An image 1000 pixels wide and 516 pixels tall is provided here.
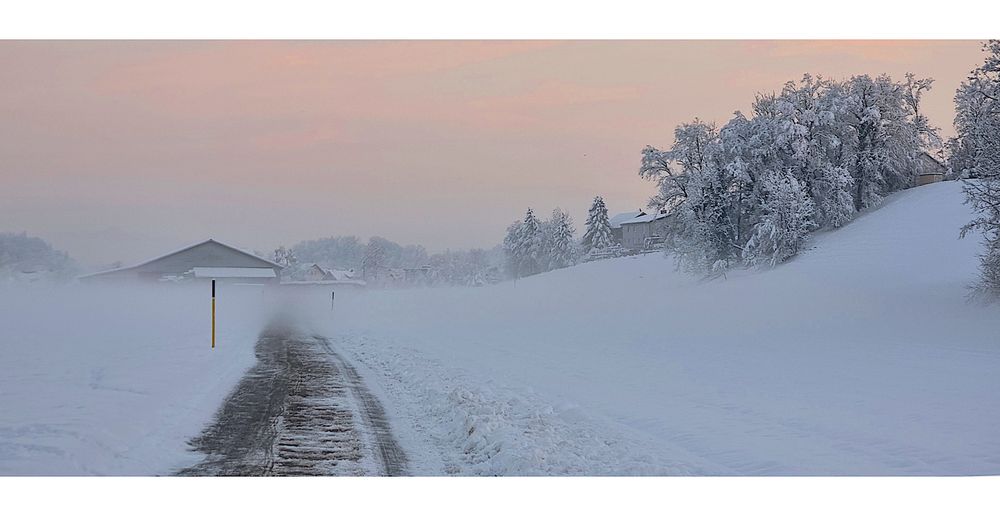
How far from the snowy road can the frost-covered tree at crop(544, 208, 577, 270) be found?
45596 mm

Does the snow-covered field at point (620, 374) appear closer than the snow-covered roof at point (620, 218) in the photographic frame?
Yes

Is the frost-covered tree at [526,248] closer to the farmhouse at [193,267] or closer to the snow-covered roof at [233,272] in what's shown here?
the snow-covered roof at [233,272]

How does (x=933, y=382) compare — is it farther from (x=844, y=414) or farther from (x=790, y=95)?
(x=790, y=95)

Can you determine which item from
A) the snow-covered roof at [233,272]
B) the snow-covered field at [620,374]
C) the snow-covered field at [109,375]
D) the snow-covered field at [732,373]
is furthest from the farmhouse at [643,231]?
the snow-covered field at [109,375]

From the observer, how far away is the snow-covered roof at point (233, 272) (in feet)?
125

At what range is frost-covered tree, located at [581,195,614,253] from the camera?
210 ft

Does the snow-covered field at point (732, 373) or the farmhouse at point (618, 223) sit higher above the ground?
the farmhouse at point (618, 223)

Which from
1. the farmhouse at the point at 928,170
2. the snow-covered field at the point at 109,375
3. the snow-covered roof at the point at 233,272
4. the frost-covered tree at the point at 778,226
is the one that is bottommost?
the snow-covered field at the point at 109,375

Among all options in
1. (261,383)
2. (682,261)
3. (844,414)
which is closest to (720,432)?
(844,414)

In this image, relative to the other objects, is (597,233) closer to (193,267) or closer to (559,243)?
(559,243)

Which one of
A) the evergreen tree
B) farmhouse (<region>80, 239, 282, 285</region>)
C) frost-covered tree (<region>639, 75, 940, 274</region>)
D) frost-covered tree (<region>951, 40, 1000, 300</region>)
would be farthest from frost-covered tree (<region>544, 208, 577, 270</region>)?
frost-covered tree (<region>951, 40, 1000, 300</region>)

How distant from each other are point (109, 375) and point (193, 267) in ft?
61.7

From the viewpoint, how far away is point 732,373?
2009 centimetres

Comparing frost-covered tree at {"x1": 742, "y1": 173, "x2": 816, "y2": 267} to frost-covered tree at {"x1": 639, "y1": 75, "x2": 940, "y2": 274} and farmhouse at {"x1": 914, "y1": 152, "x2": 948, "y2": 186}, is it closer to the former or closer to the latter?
frost-covered tree at {"x1": 639, "y1": 75, "x2": 940, "y2": 274}
